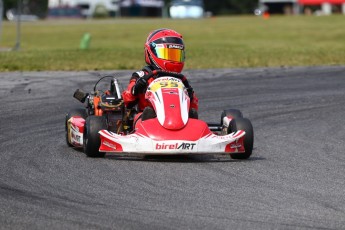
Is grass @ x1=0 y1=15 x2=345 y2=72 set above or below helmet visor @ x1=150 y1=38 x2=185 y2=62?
below

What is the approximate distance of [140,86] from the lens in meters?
9.25

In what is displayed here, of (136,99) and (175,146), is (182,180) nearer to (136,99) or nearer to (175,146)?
(175,146)

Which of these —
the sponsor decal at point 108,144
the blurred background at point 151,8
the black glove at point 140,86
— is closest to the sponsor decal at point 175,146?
the sponsor decal at point 108,144

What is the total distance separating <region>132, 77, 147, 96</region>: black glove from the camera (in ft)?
30.3

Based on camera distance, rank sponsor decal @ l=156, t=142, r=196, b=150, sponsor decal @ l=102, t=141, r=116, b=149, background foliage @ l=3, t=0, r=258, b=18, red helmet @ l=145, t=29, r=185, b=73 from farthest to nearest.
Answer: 1. background foliage @ l=3, t=0, r=258, b=18
2. red helmet @ l=145, t=29, r=185, b=73
3. sponsor decal @ l=102, t=141, r=116, b=149
4. sponsor decal @ l=156, t=142, r=196, b=150

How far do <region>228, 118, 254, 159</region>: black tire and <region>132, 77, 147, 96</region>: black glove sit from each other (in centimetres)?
92

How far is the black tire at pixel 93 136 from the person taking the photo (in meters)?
8.59

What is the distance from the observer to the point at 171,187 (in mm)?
7059

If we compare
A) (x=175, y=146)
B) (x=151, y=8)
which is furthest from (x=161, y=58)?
(x=151, y=8)

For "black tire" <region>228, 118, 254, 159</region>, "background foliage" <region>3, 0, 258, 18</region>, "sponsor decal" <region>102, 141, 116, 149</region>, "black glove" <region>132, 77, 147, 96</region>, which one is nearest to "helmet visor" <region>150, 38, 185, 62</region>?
"black glove" <region>132, 77, 147, 96</region>

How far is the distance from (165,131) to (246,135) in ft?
2.41

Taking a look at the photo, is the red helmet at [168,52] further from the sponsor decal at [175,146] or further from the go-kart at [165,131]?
the sponsor decal at [175,146]

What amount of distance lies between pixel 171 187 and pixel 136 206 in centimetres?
82

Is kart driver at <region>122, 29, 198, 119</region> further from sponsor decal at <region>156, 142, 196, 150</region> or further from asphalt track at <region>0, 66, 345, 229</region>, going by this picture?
sponsor decal at <region>156, 142, 196, 150</region>
